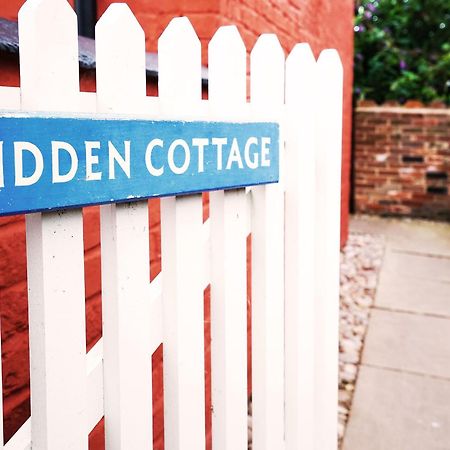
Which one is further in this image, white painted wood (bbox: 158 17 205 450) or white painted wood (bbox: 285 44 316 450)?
white painted wood (bbox: 285 44 316 450)

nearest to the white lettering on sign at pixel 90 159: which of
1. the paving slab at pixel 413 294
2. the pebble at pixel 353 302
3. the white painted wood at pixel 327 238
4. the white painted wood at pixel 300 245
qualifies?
the white painted wood at pixel 300 245

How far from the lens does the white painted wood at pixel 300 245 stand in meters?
1.49

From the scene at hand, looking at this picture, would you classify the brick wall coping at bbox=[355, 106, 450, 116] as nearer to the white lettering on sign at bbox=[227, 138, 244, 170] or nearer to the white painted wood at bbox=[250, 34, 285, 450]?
the white painted wood at bbox=[250, 34, 285, 450]

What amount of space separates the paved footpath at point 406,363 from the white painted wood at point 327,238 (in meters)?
0.69

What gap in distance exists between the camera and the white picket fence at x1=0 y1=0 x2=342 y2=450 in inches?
36.1

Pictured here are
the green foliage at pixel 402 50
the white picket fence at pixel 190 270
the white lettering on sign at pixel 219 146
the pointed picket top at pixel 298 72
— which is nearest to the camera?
the white picket fence at pixel 190 270

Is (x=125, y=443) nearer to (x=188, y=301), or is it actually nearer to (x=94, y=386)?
(x=94, y=386)

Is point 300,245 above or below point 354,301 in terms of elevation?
above

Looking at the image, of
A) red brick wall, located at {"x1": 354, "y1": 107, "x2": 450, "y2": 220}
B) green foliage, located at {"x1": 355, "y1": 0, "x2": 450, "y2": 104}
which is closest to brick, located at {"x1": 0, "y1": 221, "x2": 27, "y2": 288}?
red brick wall, located at {"x1": 354, "y1": 107, "x2": 450, "y2": 220}

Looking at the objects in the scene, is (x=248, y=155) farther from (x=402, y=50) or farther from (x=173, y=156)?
(x=402, y=50)

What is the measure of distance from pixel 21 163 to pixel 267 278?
2.45 feet

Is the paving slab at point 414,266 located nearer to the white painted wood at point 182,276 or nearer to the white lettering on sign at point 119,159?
the white painted wood at point 182,276

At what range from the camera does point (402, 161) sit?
23.9 feet

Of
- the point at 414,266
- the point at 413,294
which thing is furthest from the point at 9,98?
the point at 414,266
